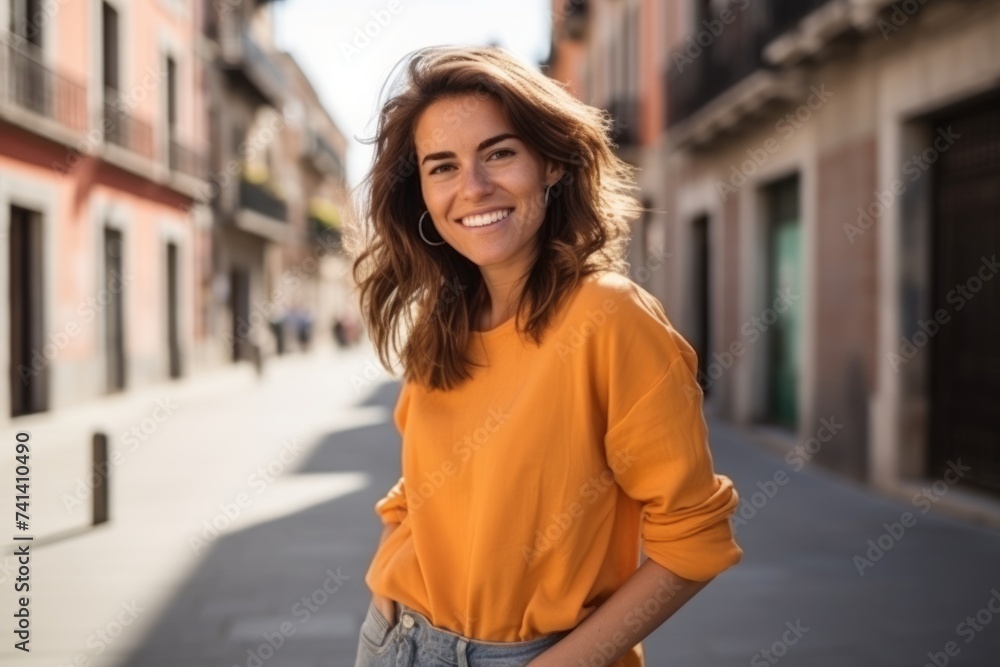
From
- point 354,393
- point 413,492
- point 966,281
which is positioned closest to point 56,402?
point 354,393

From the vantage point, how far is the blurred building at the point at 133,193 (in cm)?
1490

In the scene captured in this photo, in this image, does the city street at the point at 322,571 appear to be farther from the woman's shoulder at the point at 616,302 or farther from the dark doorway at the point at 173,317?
the dark doorway at the point at 173,317

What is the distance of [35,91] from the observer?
14.9 metres

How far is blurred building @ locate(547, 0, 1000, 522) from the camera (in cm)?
771

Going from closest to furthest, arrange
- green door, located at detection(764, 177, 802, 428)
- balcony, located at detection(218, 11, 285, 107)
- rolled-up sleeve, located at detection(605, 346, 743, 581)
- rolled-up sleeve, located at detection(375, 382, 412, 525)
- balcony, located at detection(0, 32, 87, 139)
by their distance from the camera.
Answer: rolled-up sleeve, located at detection(605, 346, 743, 581) → rolled-up sleeve, located at detection(375, 382, 412, 525) → green door, located at detection(764, 177, 802, 428) → balcony, located at detection(0, 32, 87, 139) → balcony, located at detection(218, 11, 285, 107)

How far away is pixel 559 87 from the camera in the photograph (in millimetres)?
1739

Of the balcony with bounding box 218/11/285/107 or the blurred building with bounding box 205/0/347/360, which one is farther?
the blurred building with bounding box 205/0/347/360

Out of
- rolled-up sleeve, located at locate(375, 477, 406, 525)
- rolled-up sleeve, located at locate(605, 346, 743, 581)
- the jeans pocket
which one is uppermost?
rolled-up sleeve, located at locate(605, 346, 743, 581)

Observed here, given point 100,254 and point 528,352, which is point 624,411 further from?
point 100,254

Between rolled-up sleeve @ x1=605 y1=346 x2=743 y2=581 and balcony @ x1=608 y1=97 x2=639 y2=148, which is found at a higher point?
balcony @ x1=608 y1=97 x2=639 y2=148

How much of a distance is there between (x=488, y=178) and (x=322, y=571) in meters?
4.59

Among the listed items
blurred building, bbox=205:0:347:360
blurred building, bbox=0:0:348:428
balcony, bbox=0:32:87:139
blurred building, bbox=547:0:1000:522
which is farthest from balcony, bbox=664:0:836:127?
balcony, bbox=0:32:87:139

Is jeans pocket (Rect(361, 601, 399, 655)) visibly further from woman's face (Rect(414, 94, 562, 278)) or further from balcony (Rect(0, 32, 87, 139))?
balcony (Rect(0, 32, 87, 139))

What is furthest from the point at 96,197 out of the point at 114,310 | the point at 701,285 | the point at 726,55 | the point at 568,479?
the point at 568,479
